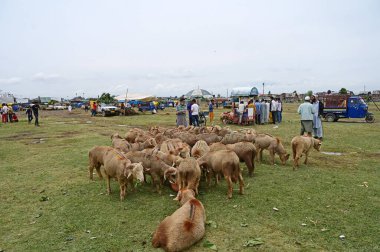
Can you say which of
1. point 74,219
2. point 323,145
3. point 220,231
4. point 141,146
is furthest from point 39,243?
point 323,145

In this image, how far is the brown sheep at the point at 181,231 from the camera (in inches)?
189

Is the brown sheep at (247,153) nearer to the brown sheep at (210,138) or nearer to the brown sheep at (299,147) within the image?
the brown sheep at (299,147)

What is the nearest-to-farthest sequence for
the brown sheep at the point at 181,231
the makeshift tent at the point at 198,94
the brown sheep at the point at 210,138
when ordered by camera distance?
the brown sheep at the point at 181,231 → the brown sheep at the point at 210,138 → the makeshift tent at the point at 198,94

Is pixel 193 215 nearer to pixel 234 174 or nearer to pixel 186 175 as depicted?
pixel 186 175

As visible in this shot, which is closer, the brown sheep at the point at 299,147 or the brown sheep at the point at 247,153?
the brown sheep at the point at 247,153

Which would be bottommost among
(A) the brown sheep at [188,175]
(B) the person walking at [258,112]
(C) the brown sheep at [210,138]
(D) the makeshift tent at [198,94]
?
(A) the brown sheep at [188,175]

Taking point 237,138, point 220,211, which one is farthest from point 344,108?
point 220,211

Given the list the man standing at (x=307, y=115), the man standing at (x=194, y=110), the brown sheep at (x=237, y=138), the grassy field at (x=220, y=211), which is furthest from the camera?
the man standing at (x=194, y=110)

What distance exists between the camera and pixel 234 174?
7.38 metres

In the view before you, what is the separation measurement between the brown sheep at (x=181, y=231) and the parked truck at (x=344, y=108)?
74.9 ft

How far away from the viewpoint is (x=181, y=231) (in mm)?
4867

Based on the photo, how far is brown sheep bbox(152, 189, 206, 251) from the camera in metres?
4.80

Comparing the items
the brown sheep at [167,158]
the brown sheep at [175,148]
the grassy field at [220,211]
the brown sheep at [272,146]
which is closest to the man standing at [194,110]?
the brown sheep at [272,146]

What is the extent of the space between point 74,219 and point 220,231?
2984mm
